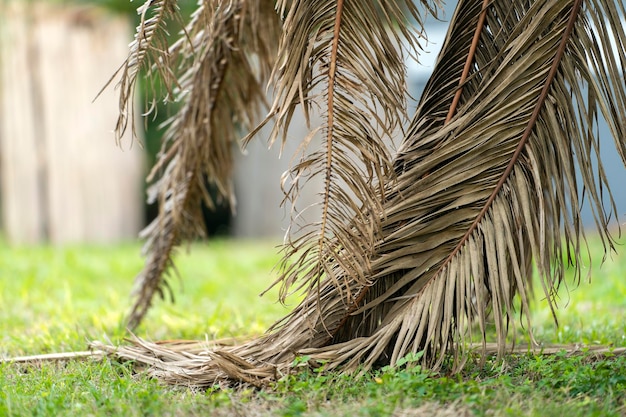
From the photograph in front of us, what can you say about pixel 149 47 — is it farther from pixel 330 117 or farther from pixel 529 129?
pixel 529 129

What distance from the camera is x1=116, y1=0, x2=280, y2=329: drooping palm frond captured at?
3215 millimetres

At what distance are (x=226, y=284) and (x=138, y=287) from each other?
2.13 metres

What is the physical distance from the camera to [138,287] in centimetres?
378

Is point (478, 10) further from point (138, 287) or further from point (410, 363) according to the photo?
point (138, 287)

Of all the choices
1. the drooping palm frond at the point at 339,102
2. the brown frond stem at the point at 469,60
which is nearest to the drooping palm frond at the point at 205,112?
the drooping palm frond at the point at 339,102

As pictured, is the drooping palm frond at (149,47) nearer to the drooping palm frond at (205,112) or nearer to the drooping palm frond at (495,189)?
the drooping palm frond at (205,112)

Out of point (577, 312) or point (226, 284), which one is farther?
point (226, 284)

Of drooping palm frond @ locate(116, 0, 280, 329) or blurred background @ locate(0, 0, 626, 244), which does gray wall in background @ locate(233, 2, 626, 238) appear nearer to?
blurred background @ locate(0, 0, 626, 244)

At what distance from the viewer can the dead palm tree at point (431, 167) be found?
7.59ft

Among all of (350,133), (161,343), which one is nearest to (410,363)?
(350,133)

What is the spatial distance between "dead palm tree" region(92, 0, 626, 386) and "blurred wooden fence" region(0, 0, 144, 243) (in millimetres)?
7117

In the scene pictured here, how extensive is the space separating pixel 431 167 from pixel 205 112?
132 cm

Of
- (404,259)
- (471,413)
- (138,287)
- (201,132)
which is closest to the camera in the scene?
(471,413)

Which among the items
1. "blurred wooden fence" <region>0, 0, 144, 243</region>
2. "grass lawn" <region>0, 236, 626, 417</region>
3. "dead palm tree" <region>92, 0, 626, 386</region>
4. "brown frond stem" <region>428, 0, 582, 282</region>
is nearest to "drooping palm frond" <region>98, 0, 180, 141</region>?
"dead palm tree" <region>92, 0, 626, 386</region>
